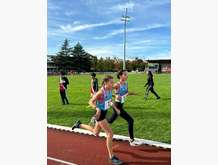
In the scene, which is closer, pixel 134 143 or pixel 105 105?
pixel 105 105

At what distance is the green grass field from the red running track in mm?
719

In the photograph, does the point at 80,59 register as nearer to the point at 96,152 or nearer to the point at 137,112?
the point at 137,112

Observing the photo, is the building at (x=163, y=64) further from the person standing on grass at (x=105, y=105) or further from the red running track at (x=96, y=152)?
the person standing on grass at (x=105, y=105)

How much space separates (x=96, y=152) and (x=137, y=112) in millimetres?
4053

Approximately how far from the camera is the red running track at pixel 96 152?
19.9ft

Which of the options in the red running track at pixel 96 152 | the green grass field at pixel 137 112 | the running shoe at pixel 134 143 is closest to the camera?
the red running track at pixel 96 152

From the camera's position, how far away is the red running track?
6055mm

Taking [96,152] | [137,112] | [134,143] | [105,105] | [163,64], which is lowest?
[96,152]

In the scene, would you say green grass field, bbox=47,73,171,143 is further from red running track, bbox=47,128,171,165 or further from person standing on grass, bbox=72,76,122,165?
person standing on grass, bbox=72,76,122,165

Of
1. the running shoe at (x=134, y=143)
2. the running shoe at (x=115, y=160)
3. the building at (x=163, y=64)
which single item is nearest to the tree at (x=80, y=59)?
the building at (x=163, y=64)

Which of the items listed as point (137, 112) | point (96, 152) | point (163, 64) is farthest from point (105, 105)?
A: point (137, 112)

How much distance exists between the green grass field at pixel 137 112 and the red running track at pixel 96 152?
72 centimetres

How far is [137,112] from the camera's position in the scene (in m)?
10.4
